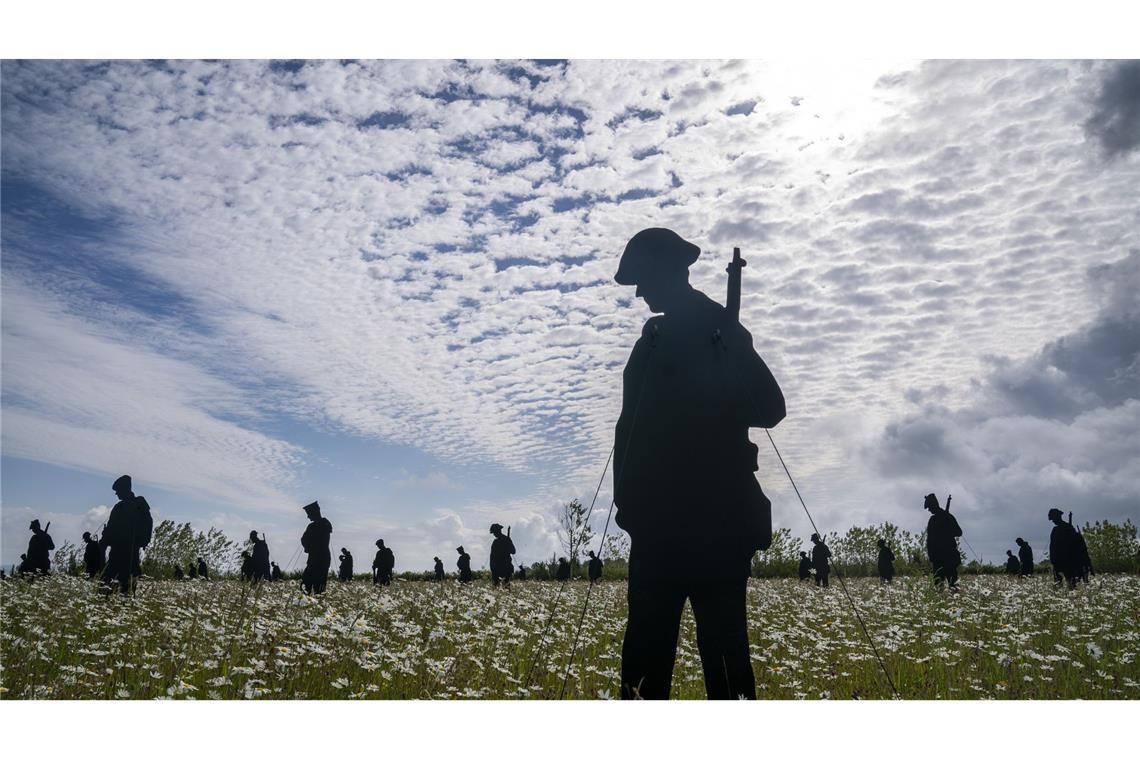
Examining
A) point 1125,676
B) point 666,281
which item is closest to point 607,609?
point 1125,676

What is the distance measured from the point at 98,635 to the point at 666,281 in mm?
5617

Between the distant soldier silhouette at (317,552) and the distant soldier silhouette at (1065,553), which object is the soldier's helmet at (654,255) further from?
the distant soldier silhouette at (1065,553)

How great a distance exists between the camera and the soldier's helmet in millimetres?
4309

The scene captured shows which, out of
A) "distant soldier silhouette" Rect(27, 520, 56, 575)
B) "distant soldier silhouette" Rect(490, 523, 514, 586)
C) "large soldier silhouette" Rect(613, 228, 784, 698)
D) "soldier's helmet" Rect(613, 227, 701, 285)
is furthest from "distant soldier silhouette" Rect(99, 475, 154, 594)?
"large soldier silhouette" Rect(613, 228, 784, 698)

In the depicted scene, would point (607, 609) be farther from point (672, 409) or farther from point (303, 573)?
point (303, 573)

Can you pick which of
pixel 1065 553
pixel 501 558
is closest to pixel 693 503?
pixel 1065 553

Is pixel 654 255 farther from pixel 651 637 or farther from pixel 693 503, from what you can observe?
pixel 651 637

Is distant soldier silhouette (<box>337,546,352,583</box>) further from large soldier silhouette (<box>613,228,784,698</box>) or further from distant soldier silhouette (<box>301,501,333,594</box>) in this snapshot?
large soldier silhouette (<box>613,228,784,698</box>)

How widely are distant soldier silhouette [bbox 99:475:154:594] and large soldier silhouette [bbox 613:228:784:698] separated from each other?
8.77 metres

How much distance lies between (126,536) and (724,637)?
30.9 ft

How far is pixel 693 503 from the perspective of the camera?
12.2ft

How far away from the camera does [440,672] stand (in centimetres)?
465

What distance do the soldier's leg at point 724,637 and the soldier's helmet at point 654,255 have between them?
5.97 ft

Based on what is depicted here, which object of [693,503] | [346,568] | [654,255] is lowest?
[346,568]
